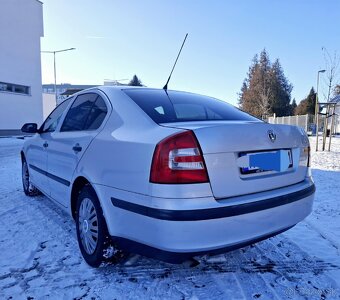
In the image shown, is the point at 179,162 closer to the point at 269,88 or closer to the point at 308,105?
the point at 269,88

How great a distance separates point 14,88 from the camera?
22438 millimetres

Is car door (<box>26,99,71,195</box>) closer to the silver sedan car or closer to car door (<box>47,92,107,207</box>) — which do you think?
car door (<box>47,92,107,207</box>)

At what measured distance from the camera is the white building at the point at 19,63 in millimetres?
21375

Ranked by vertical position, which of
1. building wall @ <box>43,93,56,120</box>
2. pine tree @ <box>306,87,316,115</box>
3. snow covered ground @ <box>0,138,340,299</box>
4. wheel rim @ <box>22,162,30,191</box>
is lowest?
snow covered ground @ <box>0,138,340,299</box>

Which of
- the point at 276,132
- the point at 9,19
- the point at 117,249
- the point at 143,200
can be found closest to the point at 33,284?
the point at 117,249

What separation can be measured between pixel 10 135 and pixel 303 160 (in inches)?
912

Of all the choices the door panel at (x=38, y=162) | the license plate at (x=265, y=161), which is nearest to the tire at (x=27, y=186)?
the door panel at (x=38, y=162)

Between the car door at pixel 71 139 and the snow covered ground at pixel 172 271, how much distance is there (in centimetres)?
55

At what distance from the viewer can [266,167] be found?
2305 mm

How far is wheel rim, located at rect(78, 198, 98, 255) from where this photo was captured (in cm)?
269

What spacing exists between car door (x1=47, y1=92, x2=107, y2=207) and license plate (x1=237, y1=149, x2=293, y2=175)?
1.29 meters

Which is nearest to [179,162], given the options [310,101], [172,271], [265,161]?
[265,161]

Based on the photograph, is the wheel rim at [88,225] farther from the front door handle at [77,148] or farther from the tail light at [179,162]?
the tail light at [179,162]

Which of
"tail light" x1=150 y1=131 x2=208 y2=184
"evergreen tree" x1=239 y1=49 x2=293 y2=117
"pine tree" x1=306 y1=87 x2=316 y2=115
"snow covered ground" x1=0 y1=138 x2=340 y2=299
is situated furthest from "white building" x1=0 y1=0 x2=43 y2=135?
"pine tree" x1=306 y1=87 x2=316 y2=115
